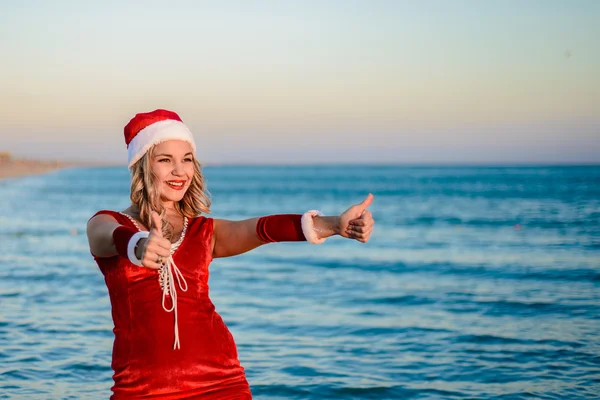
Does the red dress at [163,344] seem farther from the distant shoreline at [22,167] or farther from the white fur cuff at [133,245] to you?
the distant shoreline at [22,167]

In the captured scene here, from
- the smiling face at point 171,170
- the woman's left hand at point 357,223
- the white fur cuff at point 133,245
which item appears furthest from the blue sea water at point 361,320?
the white fur cuff at point 133,245

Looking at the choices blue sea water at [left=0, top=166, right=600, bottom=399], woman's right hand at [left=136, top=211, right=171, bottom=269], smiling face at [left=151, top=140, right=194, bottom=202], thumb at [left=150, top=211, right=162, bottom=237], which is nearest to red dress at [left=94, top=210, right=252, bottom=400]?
smiling face at [left=151, top=140, right=194, bottom=202]

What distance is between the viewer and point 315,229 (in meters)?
3.22

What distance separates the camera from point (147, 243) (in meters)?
2.65

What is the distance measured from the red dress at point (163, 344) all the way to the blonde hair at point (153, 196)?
0.17 meters

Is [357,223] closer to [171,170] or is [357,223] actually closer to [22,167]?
[171,170]

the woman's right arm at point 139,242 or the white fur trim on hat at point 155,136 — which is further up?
the white fur trim on hat at point 155,136

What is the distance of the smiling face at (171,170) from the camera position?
3430 mm

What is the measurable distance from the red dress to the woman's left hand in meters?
0.71

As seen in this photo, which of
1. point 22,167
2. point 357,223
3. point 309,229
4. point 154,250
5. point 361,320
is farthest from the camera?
point 22,167

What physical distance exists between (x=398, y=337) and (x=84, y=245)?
41.2 feet

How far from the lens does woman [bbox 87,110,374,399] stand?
3113mm

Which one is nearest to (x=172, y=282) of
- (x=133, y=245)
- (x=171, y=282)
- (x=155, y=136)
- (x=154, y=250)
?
(x=171, y=282)

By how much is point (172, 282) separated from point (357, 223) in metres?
0.80
